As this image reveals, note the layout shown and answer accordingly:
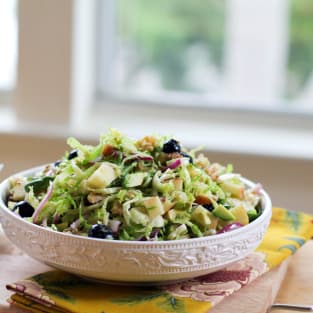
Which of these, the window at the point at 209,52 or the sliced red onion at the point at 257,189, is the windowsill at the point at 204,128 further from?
the sliced red onion at the point at 257,189

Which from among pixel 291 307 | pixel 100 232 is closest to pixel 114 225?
pixel 100 232

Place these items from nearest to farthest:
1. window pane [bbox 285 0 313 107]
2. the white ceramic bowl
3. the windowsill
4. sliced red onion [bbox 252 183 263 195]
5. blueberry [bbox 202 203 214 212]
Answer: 1. the white ceramic bowl
2. blueberry [bbox 202 203 214 212]
3. sliced red onion [bbox 252 183 263 195]
4. the windowsill
5. window pane [bbox 285 0 313 107]

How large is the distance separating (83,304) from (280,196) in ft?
3.58

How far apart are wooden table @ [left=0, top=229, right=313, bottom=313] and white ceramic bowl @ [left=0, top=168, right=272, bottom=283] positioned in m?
0.05

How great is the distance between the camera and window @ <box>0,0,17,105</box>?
7.68 feet

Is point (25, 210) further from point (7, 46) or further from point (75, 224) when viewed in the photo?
point (7, 46)

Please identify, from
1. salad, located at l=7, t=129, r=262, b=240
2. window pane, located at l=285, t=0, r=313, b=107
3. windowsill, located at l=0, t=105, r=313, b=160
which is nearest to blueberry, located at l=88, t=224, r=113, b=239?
salad, located at l=7, t=129, r=262, b=240

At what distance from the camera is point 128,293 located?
0.98 metres

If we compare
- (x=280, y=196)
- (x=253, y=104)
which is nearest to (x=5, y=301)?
(x=280, y=196)

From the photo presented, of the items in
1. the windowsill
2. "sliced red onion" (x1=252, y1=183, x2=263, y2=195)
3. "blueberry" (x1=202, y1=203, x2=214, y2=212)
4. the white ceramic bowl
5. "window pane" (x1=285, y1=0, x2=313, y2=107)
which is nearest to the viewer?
the white ceramic bowl

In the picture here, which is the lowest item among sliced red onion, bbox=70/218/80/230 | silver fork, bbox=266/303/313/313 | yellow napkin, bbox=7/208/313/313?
silver fork, bbox=266/303/313/313

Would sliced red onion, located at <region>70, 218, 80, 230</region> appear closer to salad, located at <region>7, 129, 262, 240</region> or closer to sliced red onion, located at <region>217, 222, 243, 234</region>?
salad, located at <region>7, 129, 262, 240</region>

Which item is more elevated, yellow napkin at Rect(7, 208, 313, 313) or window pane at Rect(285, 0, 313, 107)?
window pane at Rect(285, 0, 313, 107)

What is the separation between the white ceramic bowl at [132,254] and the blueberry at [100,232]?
19 millimetres
